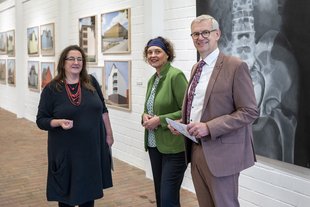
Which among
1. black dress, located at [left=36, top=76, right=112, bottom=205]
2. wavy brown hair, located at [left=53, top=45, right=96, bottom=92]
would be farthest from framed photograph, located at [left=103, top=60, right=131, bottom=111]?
black dress, located at [left=36, top=76, right=112, bottom=205]

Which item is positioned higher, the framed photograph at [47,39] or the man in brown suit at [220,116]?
the framed photograph at [47,39]

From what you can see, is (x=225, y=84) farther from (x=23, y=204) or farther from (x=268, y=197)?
(x=23, y=204)

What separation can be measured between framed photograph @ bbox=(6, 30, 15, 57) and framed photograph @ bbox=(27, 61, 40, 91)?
136cm

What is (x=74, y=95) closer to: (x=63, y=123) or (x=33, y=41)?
(x=63, y=123)

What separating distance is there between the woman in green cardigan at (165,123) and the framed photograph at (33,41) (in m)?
7.18

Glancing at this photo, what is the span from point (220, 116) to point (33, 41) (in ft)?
27.9

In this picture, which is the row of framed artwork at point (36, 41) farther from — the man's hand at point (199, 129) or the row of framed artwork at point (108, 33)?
the man's hand at point (199, 129)

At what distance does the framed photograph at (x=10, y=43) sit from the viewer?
35.4 feet

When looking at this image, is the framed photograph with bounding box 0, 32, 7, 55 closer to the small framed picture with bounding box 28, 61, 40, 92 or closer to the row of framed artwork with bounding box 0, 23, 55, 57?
the row of framed artwork with bounding box 0, 23, 55, 57

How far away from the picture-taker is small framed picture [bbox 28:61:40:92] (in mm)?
9352

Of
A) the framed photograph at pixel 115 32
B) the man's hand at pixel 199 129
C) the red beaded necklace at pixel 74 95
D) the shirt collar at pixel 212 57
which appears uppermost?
the framed photograph at pixel 115 32

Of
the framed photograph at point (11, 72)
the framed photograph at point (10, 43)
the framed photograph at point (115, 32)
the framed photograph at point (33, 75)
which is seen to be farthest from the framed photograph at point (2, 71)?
the framed photograph at point (115, 32)

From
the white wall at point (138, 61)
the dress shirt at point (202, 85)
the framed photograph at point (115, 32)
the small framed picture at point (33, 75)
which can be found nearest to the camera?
the dress shirt at point (202, 85)

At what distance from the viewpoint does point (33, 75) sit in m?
9.55
